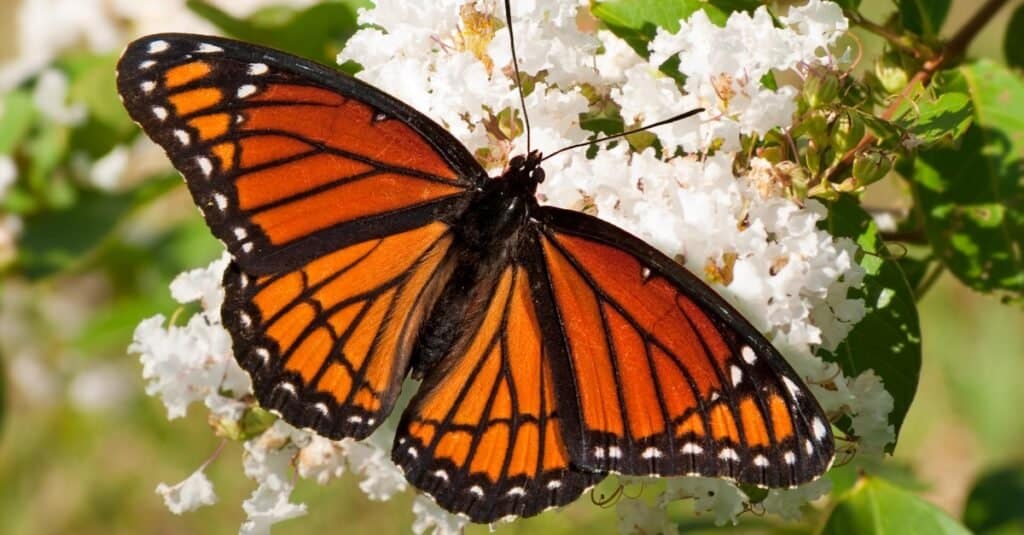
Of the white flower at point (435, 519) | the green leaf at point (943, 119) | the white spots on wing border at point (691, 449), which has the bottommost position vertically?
the white spots on wing border at point (691, 449)

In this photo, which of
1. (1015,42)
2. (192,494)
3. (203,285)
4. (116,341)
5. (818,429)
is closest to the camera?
(818,429)

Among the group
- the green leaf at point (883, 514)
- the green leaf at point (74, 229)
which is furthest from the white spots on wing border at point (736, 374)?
the green leaf at point (74, 229)

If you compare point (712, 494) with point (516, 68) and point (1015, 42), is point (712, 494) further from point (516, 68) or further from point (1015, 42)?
point (1015, 42)

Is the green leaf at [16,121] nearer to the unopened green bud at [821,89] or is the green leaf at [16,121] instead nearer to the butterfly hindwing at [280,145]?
the butterfly hindwing at [280,145]

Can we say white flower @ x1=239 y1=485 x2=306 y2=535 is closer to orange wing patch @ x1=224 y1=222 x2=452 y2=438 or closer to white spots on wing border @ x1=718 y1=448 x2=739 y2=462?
orange wing patch @ x1=224 y1=222 x2=452 y2=438

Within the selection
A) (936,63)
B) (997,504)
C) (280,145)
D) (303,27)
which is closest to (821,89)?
(936,63)
